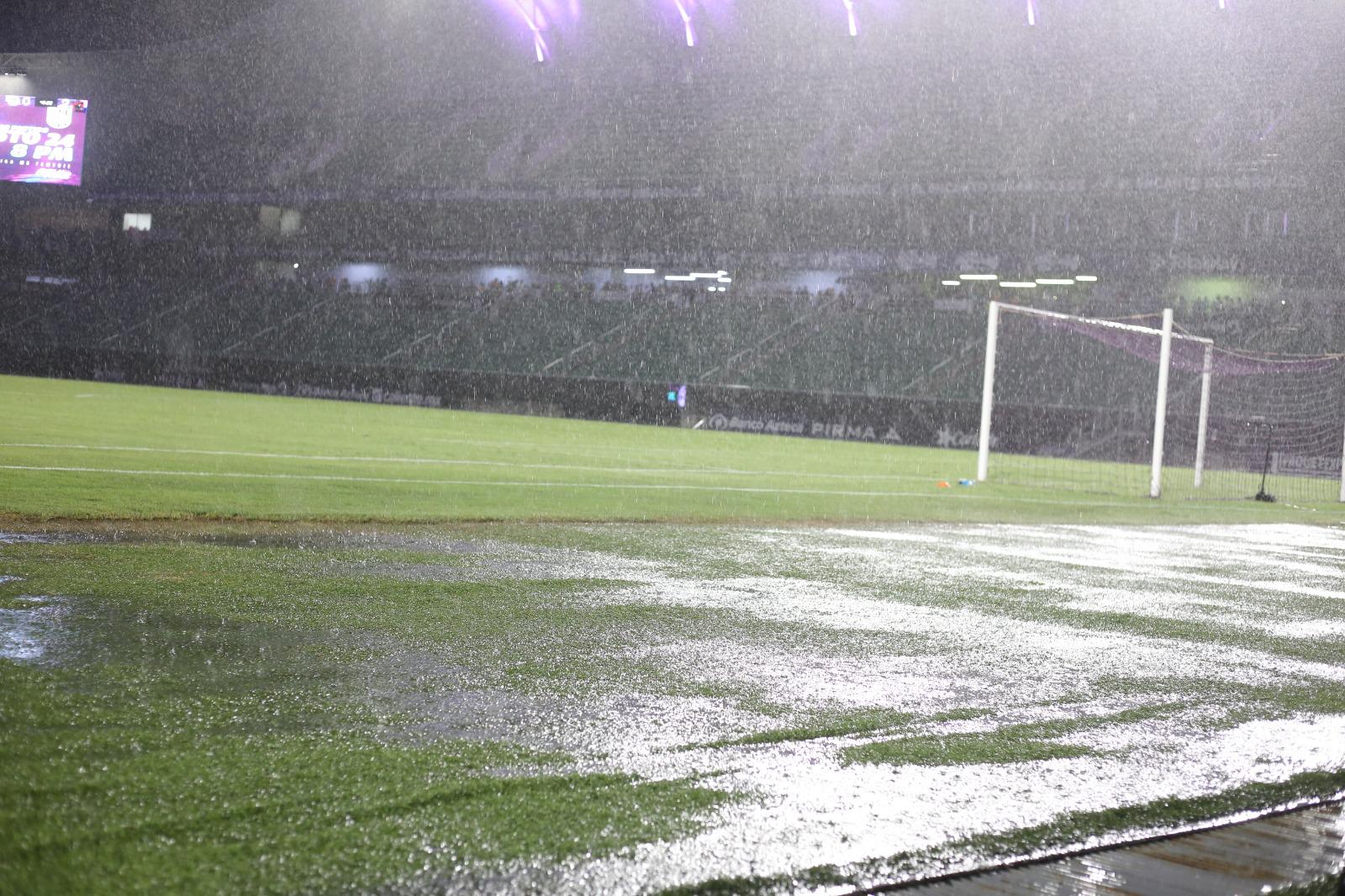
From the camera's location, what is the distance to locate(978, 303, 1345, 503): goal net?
81.6ft

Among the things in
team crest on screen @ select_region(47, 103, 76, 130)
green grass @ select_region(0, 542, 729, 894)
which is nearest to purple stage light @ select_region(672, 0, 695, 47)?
team crest on screen @ select_region(47, 103, 76, 130)

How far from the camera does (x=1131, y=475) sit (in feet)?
76.1

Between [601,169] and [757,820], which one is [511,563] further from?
[601,169]

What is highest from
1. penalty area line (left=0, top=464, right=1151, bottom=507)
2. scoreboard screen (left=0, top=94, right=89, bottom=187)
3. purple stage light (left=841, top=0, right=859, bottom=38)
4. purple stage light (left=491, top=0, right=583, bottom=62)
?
purple stage light (left=491, top=0, right=583, bottom=62)

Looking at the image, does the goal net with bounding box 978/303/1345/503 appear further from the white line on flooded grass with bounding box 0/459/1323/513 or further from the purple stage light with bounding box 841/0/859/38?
the purple stage light with bounding box 841/0/859/38

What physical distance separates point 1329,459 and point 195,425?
22465mm

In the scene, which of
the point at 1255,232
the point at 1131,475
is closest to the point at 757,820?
the point at 1131,475

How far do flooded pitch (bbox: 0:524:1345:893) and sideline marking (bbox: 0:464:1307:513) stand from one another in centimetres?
414

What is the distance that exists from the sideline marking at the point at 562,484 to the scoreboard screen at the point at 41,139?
28775 mm

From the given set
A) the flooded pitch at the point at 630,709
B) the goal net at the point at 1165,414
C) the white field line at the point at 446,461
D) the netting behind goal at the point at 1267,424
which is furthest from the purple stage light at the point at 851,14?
the flooded pitch at the point at 630,709

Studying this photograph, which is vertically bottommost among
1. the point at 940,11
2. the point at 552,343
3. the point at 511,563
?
the point at 511,563

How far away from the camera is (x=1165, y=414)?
24.6 meters

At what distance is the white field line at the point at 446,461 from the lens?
43.7ft

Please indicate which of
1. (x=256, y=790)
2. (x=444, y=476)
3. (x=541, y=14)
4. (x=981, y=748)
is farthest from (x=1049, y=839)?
(x=541, y=14)
